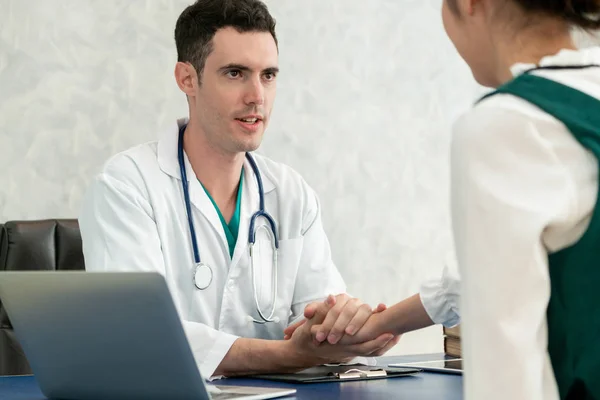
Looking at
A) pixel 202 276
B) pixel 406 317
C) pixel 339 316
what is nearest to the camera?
pixel 406 317

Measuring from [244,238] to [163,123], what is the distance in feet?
3.74

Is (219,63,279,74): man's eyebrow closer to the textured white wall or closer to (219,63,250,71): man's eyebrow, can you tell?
(219,63,250,71): man's eyebrow

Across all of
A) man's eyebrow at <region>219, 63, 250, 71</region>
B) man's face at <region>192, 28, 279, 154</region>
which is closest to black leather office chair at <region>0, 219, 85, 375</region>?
man's face at <region>192, 28, 279, 154</region>

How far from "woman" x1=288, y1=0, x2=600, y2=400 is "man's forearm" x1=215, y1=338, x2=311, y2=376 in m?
0.90

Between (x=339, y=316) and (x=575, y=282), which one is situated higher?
(x=575, y=282)

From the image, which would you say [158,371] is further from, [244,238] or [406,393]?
[244,238]

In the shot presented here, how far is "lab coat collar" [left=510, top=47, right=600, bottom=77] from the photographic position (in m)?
0.85

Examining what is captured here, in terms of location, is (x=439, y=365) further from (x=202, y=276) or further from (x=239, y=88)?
(x=239, y=88)

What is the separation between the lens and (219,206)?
213 centimetres

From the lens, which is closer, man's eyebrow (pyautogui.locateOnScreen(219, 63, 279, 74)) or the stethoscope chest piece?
the stethoscope chest piece

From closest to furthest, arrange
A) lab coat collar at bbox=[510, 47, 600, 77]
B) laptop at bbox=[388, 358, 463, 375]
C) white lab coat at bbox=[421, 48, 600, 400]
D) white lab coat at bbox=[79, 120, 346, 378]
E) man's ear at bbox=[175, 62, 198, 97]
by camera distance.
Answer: white lab coat at bbox=[421, 48, 600, 400] → lab coat collar at bbox=[510, 47, 600, 77] → laptop at bbox=[388, 358, 463, 375] → white lab coat at bbox=[79, 120, 346, 378] → man's ear at bbox=[175, 62, 198, 97]

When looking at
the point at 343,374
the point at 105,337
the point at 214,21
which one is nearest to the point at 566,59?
the point at 105,337

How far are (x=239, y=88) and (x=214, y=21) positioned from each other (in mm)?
198

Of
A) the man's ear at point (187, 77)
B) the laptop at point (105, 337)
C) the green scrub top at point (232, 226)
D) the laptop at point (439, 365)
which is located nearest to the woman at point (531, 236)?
the laptop at point (105, 337)
